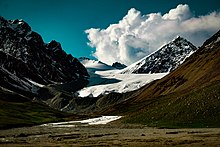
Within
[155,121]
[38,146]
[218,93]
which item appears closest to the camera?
[38,146]

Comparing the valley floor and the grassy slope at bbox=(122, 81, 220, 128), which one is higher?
the grassy slope at bbox=(122, 81, 220, 128)

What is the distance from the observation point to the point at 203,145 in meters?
42.5

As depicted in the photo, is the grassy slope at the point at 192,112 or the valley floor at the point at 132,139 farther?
the grassy slope at the point at 192,112

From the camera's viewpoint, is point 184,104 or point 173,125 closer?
point 173,125

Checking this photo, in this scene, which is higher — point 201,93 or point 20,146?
point 201,93

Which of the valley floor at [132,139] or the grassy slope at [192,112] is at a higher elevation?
the grassy slope at [192,112]

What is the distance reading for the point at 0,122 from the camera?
393ft

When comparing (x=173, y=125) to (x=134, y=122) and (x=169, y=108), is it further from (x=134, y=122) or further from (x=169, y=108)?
(x=134, y=122)

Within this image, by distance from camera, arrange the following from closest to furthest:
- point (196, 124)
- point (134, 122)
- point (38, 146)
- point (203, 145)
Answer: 1. point (203, 145)
2. point (38, 146)
3. point (196, 124)
4. point (134, 122)

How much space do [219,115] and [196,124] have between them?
6335mm

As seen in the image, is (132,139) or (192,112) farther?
(192,112)

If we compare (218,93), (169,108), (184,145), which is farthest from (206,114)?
(184,145)

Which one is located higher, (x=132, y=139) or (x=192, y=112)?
(x=192, y=112)

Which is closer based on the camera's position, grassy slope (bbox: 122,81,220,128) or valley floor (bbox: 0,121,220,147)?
valley floor (bbox: 0,121,220,147)
